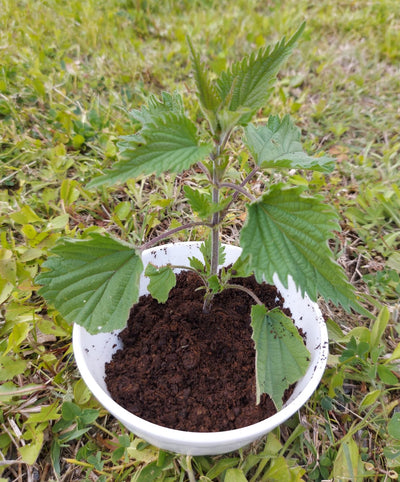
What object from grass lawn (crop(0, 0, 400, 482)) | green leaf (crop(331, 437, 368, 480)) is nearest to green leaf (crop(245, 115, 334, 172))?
grass lawn (crop(0, 0, 400, 482))

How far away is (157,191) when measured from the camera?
6.72 feet

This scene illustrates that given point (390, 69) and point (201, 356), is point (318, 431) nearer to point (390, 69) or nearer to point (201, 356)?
point (201, 356)

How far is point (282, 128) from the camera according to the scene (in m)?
1.15

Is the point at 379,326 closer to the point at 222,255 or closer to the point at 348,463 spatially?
the point at 348,463

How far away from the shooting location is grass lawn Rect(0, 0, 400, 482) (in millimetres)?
1262

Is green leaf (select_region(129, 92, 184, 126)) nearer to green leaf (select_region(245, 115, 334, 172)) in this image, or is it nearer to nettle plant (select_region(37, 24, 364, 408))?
nettle plant (select_region(37, 24, 364, 408))

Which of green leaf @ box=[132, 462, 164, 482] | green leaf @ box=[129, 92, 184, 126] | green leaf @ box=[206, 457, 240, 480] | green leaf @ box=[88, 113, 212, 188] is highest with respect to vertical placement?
green leaf @ box=[129, 92, 184, 126]

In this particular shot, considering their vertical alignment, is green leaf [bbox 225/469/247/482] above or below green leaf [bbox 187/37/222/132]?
below

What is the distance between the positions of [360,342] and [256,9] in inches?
131

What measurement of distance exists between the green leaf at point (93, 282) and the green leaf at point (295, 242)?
320 millimetres

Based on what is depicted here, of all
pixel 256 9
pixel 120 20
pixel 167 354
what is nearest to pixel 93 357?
pixel 167 354

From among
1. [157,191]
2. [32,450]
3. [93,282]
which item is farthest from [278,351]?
[157,191]

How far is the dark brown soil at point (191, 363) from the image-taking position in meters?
1.11

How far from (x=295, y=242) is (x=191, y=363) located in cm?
51
